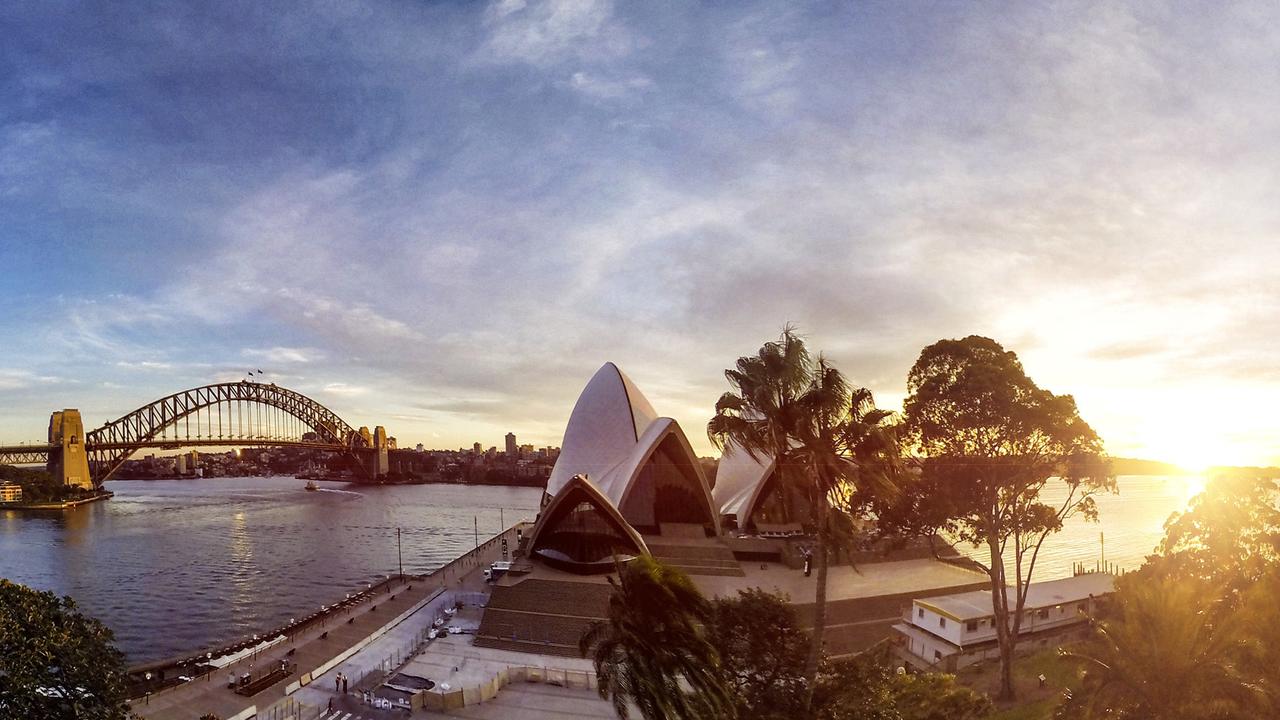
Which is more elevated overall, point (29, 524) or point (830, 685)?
point (830, 685)

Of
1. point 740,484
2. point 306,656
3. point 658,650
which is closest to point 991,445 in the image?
point 658,650

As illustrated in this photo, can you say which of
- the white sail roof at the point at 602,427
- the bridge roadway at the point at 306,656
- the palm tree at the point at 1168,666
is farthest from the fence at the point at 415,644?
the palm tree at the point at 1168,666

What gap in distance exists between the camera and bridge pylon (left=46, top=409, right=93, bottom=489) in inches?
3740

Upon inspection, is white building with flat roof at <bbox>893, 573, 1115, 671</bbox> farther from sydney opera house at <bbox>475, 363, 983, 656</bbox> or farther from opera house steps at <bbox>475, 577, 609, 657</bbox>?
opera house steps at <bbox>475, 577, 609, 657</bbox>

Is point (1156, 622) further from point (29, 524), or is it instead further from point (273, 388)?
point (273, 388)

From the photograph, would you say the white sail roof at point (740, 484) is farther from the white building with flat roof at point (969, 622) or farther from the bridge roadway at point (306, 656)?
the bridge roadway at point (306, 656)

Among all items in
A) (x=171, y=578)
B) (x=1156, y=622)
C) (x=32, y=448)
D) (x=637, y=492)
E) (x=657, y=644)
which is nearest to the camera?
(x=657, y=644)

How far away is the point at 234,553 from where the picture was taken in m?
48.8

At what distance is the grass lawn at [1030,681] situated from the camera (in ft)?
45.4

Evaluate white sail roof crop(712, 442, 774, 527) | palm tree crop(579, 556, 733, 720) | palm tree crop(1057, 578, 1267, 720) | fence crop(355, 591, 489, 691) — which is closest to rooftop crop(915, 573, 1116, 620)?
palm tree crop(1057, 578, 1267, 720)

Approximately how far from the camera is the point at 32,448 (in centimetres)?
9850

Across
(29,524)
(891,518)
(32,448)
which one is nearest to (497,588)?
(891,518)

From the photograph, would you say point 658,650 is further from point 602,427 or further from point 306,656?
point 602,427

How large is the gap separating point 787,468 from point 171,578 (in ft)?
146
